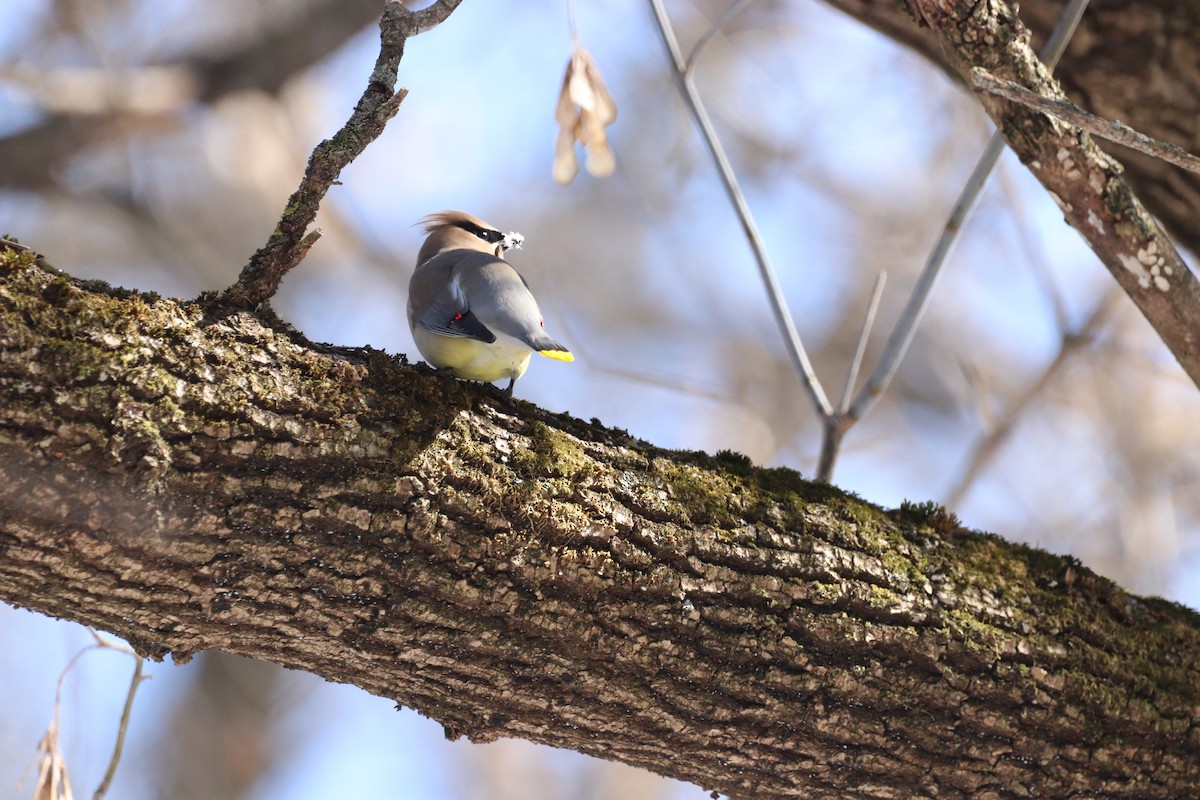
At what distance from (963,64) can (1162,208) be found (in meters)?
1.62

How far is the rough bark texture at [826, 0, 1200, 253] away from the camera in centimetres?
329

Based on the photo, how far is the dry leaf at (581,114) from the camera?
2686 millimetres

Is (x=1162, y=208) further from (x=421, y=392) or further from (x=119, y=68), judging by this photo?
(x=119, y=68)

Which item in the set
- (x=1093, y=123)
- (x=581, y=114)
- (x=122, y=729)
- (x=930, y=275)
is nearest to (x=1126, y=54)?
(x=930, y=275)

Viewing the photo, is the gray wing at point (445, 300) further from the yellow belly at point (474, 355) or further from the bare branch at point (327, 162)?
the bare branch at point (327, 162)

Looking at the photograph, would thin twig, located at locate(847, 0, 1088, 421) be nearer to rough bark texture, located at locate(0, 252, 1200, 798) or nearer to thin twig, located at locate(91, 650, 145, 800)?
rough bark texture, located at locate(0, 252, 1200, 798)

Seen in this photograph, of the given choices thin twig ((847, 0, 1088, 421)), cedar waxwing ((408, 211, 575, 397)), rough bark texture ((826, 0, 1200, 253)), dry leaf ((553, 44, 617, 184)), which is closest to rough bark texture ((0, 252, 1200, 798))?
cedar waxwing ((408, 211, 575, 397))

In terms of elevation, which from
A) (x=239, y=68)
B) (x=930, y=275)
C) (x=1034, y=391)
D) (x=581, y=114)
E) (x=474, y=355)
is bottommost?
(x=474, y=355)

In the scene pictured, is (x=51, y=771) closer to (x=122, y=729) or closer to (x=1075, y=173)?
(x=122, y=729)

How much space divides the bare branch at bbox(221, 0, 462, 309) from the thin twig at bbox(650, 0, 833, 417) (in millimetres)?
1276

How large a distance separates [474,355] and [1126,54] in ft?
8.12

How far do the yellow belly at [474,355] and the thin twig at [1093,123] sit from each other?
1.12 meters

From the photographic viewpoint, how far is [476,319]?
2.31 meters

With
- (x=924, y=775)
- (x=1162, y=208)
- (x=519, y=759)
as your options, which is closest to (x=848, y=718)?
(x=924, y=775)
